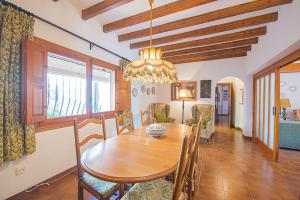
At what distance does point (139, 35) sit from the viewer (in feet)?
10.3

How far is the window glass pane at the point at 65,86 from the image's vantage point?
2.27 metres

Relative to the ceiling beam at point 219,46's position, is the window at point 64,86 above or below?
below

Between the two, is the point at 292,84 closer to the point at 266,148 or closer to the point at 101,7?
the point at 266,148

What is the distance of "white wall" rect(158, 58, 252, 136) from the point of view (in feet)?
15.3

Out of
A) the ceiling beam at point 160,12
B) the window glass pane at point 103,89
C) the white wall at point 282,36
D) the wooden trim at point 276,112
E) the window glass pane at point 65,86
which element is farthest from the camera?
the window glass pane at point 103,89

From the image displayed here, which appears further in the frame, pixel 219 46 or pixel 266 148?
pixel 219 46

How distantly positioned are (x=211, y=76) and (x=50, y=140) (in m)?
4.81

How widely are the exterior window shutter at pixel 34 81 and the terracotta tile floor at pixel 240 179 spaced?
1.00 meters

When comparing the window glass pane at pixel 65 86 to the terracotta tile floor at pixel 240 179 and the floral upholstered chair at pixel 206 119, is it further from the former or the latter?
the floral upholstered chair at pixel 206 119

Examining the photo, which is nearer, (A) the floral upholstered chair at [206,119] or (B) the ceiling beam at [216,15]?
(B) the ceiling beam at [216,15]

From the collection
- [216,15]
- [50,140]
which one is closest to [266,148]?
[216,15]

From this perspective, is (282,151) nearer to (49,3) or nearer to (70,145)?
(70,145)

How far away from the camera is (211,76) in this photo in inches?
199

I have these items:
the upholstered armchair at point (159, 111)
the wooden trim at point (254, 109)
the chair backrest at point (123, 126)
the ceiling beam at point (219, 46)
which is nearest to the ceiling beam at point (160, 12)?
the chair backrest at point (123, 126)
